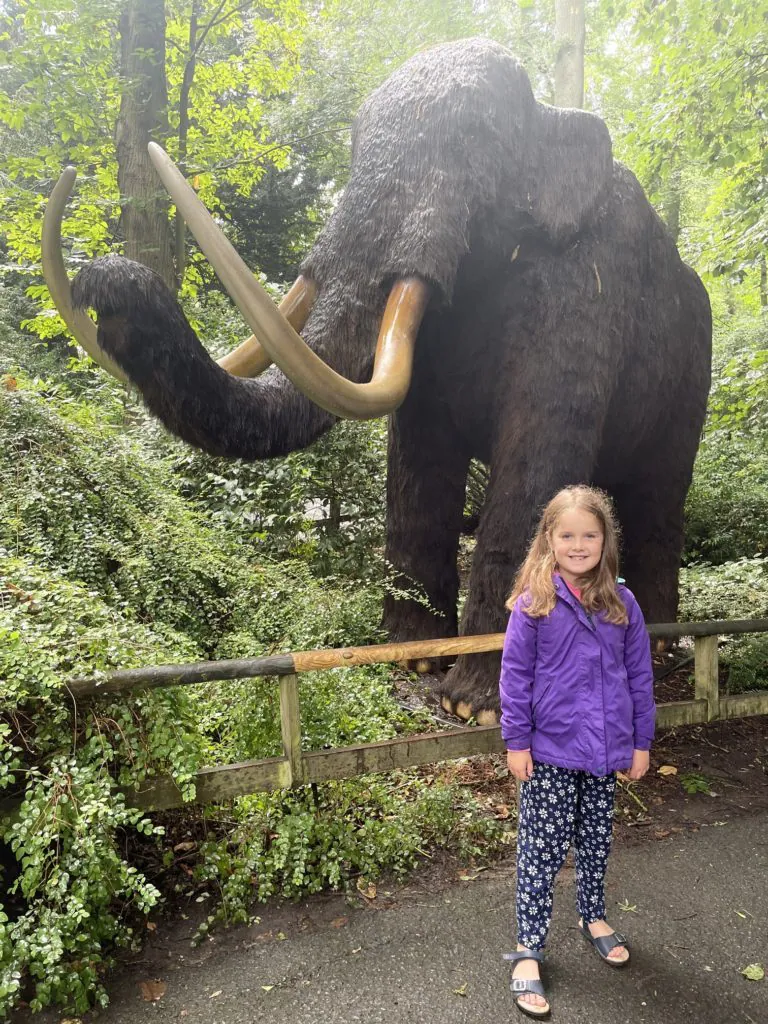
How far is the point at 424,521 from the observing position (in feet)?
13.3

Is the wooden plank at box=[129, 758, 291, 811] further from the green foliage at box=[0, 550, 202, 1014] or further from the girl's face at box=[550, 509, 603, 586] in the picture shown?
the girl's face at box=[550, 509, 603, 586]

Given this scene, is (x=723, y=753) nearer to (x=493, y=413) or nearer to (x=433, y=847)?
(x=433, y=847)

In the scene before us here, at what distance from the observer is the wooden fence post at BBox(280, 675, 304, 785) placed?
246 cm

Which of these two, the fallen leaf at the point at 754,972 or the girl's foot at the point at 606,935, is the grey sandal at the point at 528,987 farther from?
the fallen leaf at the point at 754,972

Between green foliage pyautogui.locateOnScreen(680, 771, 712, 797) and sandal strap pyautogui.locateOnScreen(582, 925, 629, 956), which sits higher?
sandal strap pyautogui.locateOnScreen(582, 925, 629, 956)

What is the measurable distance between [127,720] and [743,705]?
2694 mm

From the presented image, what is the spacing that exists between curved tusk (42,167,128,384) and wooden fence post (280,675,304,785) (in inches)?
46.5

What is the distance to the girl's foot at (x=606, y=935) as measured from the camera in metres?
2.13

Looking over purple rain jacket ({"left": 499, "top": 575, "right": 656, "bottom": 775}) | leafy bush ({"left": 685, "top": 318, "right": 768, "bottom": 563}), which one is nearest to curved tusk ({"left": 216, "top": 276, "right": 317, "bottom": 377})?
purple rain jacket ({"left": 499, "top": 575, "right": 656, "bottom": 775})

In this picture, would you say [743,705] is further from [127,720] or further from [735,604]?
[127,720]

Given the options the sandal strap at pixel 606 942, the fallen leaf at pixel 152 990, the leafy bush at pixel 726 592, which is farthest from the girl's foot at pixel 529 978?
the leafy bush at pixel 726 592

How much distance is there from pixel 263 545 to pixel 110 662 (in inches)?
130

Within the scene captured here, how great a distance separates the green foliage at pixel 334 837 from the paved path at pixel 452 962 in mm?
101

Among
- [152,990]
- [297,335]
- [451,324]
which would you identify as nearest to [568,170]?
[451,324]
